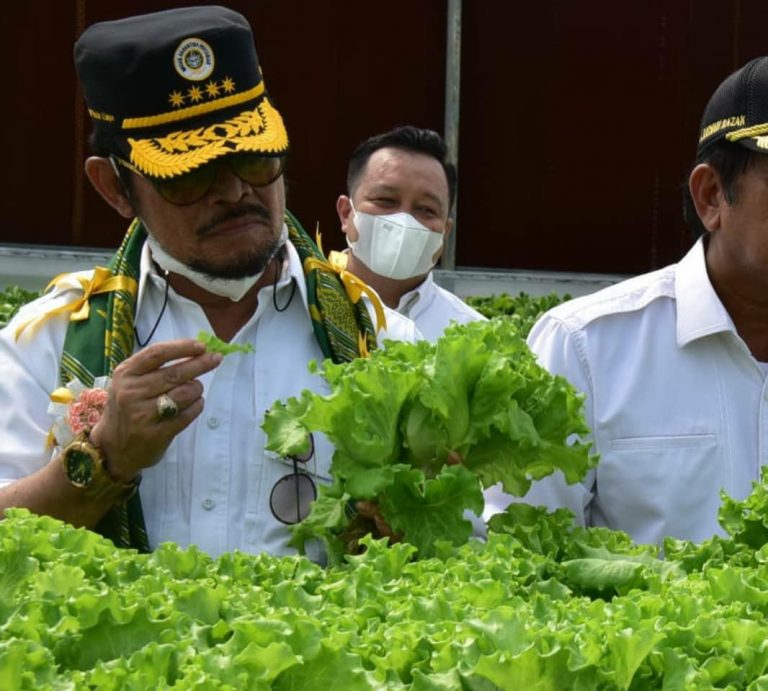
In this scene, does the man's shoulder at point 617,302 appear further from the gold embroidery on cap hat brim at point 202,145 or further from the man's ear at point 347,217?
the man's ear at point 347,217

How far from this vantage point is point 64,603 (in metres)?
2.32

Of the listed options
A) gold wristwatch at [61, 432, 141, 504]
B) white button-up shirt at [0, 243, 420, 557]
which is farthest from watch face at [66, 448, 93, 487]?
white button-up shirt at [0, 243, 420, 557]

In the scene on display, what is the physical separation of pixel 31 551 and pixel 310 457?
1099 millimetres

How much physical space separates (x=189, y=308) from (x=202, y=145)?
46 centimetres

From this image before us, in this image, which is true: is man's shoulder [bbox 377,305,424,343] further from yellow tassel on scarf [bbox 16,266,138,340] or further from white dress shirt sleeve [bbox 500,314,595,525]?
yellow tassel on scarf [bbox 16,266,138,340]

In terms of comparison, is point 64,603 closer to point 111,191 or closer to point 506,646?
point 506,646

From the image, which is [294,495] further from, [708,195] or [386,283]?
[386,283]

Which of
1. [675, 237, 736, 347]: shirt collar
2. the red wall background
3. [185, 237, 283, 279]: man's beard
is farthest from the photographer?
the red wall background

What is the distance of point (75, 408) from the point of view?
11.5ft

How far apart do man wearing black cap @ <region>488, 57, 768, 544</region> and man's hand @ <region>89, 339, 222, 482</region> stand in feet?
3.17

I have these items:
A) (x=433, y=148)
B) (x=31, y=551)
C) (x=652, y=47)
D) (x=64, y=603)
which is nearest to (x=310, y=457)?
(x=31, y=551)

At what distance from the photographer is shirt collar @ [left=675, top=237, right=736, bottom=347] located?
405 cm

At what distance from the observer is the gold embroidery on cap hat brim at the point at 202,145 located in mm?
3607

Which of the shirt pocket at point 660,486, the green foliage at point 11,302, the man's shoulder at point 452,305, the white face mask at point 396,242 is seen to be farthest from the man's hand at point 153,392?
the man's shoulder at point 452,305
